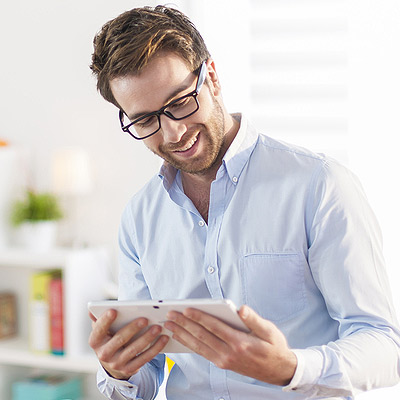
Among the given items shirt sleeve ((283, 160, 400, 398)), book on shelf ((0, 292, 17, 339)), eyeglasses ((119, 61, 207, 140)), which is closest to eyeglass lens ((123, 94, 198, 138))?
eyeglasses ((119, 61, 207, 140))

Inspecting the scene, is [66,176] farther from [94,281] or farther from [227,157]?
[227,157]

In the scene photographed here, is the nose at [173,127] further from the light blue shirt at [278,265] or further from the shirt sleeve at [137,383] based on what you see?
the shirt sleeve at [137,383]

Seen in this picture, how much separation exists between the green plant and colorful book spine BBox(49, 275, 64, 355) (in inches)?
11.5

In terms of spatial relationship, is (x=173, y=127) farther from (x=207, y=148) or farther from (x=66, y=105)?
(x=66, y=105)

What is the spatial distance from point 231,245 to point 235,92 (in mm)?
1262

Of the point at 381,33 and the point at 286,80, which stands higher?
the point at 381,33

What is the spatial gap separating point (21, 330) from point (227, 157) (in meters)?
2.00

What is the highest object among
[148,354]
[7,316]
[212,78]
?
[212,78]

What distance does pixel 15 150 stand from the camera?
302 cm

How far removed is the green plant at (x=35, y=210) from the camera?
293cm

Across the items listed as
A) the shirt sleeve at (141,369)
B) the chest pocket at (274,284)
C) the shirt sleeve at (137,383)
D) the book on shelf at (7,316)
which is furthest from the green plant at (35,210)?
the chest pocket at (274,284)

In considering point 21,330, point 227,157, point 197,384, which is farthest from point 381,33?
point 21,330

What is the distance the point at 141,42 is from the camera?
56.6 inches

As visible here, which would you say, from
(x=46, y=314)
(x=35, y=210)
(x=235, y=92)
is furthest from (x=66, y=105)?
(x=46, y=314)
